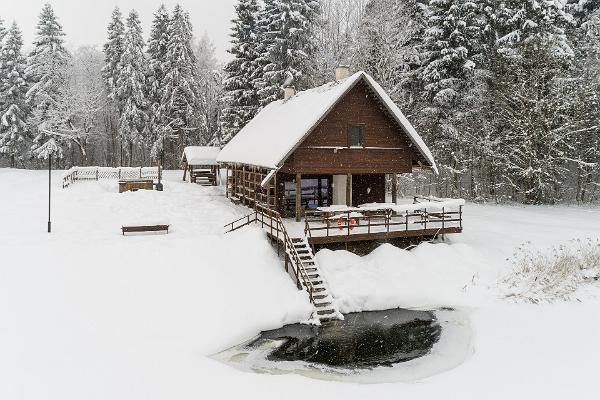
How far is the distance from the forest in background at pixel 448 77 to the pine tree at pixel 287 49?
0.29 ft

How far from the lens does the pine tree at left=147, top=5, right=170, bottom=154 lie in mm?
49594

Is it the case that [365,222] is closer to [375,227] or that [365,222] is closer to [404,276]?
[375,227]

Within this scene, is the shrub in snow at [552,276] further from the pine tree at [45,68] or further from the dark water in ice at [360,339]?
the pine tree at [45,68]

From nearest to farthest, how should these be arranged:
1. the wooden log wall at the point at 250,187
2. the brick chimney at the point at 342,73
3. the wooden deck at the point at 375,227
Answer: the wooden deck at the point at 375,227 → the brick chimney at the point at 342,73 → the wooden log wall at the point at 250,187

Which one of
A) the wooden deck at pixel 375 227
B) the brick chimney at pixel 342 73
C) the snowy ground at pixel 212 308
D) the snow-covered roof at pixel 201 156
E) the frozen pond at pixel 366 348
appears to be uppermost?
A: the brick chimney at pixel 342 73

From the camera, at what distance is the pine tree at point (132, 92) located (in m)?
48.6

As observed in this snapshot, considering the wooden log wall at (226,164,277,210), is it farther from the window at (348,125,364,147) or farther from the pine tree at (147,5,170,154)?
the pine tree at (147,5,170,154)

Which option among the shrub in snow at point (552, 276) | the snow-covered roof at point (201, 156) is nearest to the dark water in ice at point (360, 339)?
the shrub in snow at point (552, 276)

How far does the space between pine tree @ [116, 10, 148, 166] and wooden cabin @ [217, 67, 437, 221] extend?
26.8m

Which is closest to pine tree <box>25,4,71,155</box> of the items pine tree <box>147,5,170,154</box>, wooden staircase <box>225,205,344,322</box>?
pine tree <box>147,5,170,154</box>

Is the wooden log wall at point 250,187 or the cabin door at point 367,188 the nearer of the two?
the wooden log wall at point 250,187

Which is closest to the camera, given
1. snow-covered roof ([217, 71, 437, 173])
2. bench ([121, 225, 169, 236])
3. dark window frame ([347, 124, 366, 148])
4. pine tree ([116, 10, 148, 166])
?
snow-covered roof ([217, 71, 437, 173])

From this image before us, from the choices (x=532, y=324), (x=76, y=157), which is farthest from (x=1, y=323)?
(x=76, y=157)

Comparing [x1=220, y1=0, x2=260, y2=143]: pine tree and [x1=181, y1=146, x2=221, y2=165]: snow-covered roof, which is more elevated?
[x1=220, y1=0, x2=260, y2=143]: pine tree
